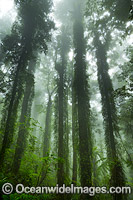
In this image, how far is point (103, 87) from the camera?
836 cm

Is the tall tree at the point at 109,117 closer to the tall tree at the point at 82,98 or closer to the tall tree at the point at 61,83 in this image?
the tall tree at the point at 82,98

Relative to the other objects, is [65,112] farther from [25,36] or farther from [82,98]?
[25,36]

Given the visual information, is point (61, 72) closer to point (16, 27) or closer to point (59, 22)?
point (16, 27)

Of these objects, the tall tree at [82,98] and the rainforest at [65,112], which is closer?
the rainforest at [65,112]

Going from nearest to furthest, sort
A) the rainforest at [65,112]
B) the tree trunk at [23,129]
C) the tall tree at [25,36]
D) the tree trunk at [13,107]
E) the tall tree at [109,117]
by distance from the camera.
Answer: the rainforest at [65,112], the tree trunk at [13,107], the tall tree at [109,117], the tall tree at [25,36], the tree trunk at [23,129]

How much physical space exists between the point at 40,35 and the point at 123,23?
4.59 meters

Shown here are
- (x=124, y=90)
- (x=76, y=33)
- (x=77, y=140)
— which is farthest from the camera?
(x=76, y=33)

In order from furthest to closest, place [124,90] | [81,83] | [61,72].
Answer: [61,72]
[81,83]
[124,90]

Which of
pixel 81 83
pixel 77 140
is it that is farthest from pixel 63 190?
pixel 81 83

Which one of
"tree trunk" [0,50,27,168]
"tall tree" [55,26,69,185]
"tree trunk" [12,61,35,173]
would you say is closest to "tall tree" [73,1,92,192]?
"tall tree" [55,26,69,185]

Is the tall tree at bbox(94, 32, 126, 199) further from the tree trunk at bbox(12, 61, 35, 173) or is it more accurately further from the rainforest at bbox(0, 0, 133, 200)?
the tree trunk at bbox(12, 61, 35, 173)

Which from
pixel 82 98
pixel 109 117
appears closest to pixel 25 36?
pixel 82 98

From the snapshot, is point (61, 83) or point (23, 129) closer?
point (23, 129)

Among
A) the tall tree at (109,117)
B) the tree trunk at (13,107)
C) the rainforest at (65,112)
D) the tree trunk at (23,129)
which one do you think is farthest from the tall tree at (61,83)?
the tree trunk at (13,107)
